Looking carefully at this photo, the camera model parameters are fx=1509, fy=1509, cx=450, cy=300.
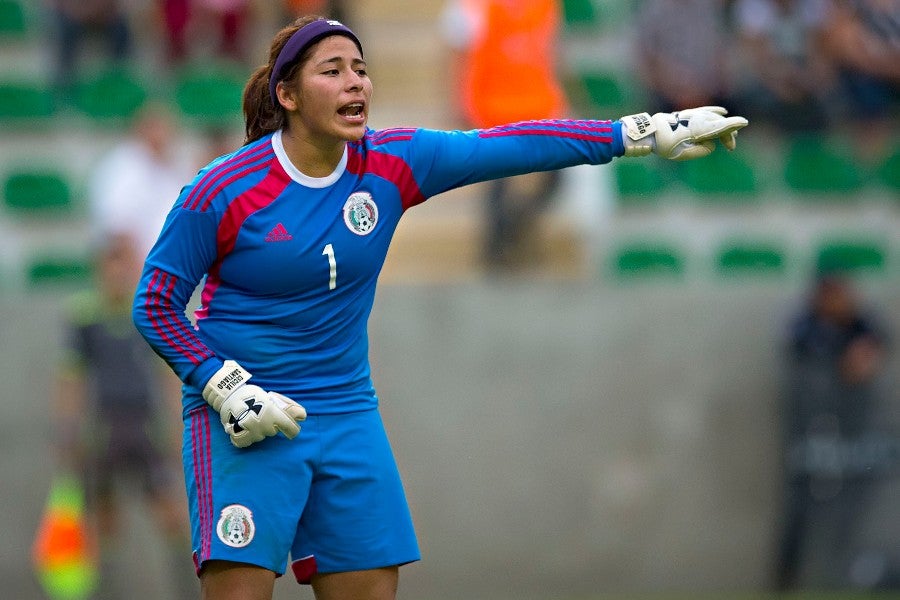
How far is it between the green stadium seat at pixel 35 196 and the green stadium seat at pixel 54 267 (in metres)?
0.39

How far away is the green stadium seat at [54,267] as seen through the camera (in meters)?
9.90

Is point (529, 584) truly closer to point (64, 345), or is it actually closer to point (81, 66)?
point (64, 345)

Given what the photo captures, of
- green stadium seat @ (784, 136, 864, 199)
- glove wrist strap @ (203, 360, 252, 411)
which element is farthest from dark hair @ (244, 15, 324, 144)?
green stadium seat @ (784, 136, 864, 199)

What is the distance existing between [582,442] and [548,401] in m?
0.34

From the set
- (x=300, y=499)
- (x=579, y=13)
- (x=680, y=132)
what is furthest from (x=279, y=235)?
(x=579, y=13)

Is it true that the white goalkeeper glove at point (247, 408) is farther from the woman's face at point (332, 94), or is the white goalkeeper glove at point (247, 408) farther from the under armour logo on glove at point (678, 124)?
the under armour logo on glove at point (678, 124)

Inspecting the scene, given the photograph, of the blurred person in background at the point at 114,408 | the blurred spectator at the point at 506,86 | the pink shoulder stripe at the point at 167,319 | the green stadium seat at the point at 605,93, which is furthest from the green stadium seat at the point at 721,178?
the pink shoulder stripe at the point at 167,319

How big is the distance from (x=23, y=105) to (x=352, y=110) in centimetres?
710

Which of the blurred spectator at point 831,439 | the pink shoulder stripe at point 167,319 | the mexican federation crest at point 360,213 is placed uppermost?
the mexican federation crest at point 360,213

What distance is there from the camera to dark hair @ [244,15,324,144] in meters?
4.43

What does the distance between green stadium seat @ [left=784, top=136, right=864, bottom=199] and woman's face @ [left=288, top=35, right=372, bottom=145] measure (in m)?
7.01

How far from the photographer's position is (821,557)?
31.3 ft

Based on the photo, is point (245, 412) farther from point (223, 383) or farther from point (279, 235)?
point (279, 235)

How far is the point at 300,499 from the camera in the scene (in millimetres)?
4363
